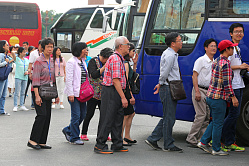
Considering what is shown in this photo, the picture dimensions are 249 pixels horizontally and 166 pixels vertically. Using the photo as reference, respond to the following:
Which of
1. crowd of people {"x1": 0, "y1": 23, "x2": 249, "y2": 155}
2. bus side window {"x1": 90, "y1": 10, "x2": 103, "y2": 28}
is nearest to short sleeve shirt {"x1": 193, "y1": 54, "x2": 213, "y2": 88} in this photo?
crowd of people {"x1": 0, "y1": 23, "x2": 249, "y2": 155}

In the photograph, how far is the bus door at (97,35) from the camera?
26.5 metres

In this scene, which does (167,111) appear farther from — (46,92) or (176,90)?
(46,92)

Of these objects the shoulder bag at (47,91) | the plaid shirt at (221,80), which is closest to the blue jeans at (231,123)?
the plaid shirt at (221,80)

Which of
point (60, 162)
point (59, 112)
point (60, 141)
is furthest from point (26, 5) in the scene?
point (60, 162)

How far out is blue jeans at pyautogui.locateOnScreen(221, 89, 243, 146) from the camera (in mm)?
7609

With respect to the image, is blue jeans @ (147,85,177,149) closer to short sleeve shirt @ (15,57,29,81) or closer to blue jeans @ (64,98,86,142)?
blue jeans @ (64,98,86,142)

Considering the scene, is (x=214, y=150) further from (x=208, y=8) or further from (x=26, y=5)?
(x=26, y=5)

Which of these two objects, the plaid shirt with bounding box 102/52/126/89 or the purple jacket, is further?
the purple jacket

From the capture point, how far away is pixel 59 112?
1344cm

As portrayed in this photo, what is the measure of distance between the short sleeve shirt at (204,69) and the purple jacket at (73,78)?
1855 mm

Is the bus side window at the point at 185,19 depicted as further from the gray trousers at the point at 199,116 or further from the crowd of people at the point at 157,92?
the gray trousers at the point at 199,116

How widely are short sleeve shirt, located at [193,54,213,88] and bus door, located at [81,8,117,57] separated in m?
18.4

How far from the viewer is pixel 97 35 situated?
2727 centimetres

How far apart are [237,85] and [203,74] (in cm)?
65
